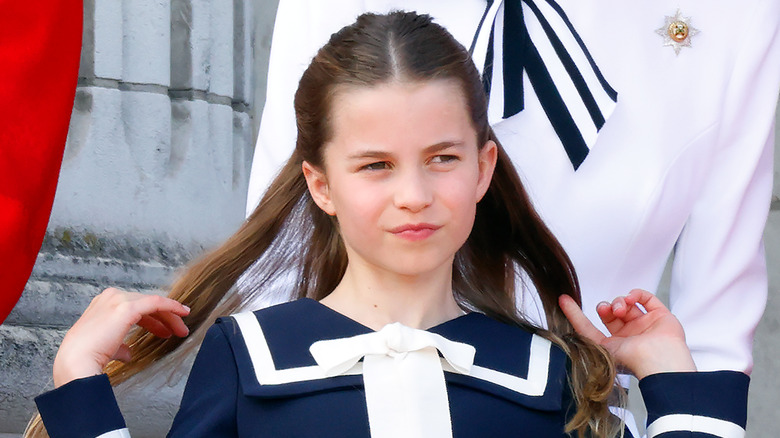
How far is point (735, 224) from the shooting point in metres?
2.27

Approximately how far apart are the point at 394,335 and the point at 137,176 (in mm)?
920

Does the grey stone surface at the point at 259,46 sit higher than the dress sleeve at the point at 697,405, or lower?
higher

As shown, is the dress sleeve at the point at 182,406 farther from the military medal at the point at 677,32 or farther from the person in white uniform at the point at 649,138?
the military medal at the point at 677,32

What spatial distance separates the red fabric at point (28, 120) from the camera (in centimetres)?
198

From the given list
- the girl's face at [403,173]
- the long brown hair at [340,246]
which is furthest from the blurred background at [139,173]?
the girl's face at [403,173]

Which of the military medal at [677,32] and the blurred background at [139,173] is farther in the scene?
the blurred background at [139,173]

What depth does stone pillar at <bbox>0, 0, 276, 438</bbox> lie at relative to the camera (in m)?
2.46

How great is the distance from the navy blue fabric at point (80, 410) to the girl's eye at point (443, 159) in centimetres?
48

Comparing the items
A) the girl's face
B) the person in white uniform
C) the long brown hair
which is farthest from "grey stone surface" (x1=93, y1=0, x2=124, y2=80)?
the girl's face

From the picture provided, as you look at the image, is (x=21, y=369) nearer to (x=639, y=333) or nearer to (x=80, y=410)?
(x=80, y=410)

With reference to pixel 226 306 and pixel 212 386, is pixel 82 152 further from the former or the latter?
pixel 212 386

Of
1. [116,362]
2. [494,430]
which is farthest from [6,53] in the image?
[494,430]

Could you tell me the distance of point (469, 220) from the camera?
1890mm

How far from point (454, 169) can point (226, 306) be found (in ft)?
1.41
